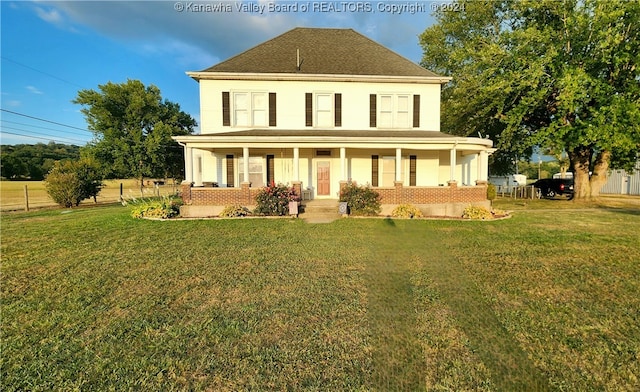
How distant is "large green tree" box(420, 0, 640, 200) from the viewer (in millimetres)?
14430

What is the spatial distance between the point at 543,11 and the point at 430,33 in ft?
24.5

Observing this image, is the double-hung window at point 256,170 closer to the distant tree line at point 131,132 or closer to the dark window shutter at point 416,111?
the dark window shutter at point 416,111

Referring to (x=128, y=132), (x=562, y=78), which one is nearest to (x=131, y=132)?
(x=128, y=132)

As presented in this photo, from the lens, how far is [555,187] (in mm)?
22125

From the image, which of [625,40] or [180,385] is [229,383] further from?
[625,40]

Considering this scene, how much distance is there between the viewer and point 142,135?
1348 inches

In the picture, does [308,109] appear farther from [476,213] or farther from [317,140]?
[476,213]

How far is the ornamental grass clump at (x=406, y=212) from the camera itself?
1174 cm

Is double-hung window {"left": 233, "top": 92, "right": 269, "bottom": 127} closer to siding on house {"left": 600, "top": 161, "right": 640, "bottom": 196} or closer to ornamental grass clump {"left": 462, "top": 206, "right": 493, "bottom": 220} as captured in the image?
ornamental grass clump {"left": 462, "top": 206, "right": 493, "bottom": 220}

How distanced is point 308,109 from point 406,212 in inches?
288

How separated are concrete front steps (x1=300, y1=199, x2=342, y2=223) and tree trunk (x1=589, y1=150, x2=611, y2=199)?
54.8 feet

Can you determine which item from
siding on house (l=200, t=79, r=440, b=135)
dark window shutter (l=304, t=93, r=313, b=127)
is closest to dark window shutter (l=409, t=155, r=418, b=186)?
siding on house (l=200, t=79, r=440, b=135)

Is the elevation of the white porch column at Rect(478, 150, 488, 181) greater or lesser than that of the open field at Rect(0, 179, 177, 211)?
greater

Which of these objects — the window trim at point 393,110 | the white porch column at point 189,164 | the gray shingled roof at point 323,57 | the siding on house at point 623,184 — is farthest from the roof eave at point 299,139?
the siding on house at point 623,184
